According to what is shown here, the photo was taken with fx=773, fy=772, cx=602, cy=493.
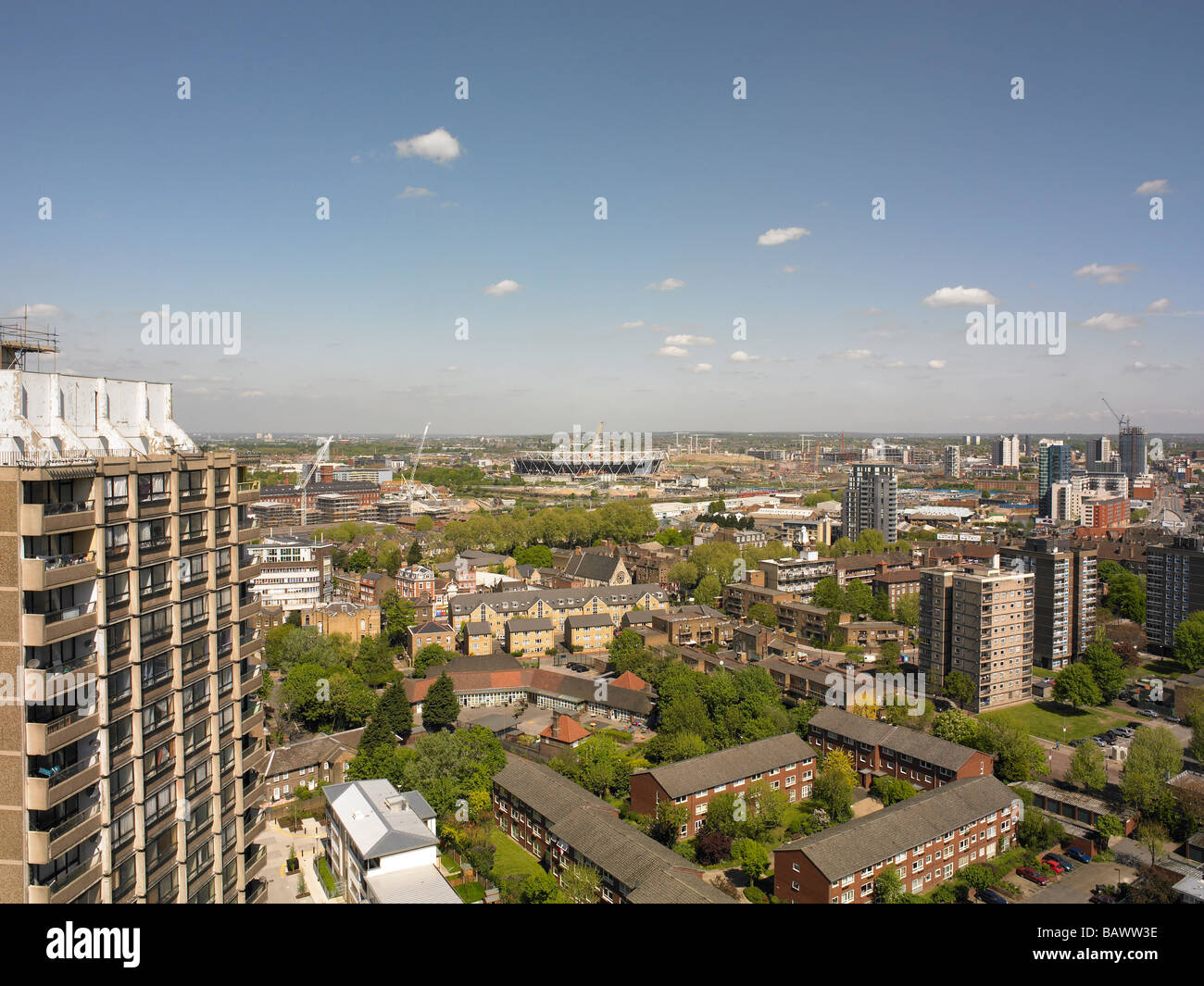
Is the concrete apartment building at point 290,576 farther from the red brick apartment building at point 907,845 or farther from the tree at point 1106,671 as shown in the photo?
the tree at point 1106,671

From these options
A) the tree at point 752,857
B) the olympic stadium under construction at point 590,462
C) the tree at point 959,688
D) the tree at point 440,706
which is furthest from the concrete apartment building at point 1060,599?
the olympic stadium under construction at point 590,462

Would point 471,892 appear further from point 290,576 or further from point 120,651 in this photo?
point 290,576

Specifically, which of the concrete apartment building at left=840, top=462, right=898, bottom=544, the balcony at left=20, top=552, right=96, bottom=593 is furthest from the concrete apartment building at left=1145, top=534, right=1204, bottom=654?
the balcony at left=20, top=552, right=96, bottom=593

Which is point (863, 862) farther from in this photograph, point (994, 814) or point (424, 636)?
point (424, 636)
